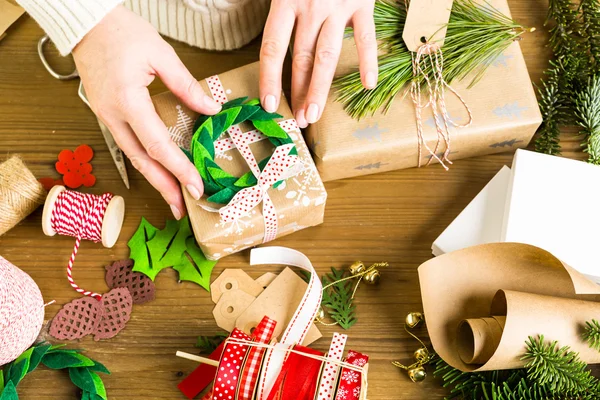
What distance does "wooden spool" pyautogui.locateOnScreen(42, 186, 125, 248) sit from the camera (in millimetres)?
1014

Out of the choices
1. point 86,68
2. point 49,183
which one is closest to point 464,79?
point 86,68

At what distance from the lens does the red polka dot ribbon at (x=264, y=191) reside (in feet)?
3.14

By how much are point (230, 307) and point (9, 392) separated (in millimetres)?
373

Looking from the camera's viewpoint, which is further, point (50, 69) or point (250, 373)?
point (50, 69)

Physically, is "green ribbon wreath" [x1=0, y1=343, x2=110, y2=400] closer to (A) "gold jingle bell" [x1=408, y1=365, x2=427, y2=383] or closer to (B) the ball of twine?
(B) the ball of twine

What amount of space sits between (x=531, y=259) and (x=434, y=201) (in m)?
0.23

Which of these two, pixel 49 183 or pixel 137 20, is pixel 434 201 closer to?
pixel 137 20

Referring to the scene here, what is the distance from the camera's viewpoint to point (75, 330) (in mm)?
1009

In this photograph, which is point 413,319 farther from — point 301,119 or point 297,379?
point 301,119

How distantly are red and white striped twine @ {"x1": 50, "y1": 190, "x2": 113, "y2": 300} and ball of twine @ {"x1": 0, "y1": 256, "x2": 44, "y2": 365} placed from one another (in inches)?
3.3

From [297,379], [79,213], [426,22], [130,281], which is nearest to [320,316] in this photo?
[297,379]

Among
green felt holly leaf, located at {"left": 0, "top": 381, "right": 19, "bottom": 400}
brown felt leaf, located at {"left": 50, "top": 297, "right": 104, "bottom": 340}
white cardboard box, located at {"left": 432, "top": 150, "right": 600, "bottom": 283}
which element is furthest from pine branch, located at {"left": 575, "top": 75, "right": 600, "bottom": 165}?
green felt holly leaf, located at {"left": 0, "top": 381, "right": 19, "bottom": 400}

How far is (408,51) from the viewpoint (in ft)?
3.49

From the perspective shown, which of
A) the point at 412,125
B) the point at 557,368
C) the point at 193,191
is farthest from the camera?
the point at 412,125
